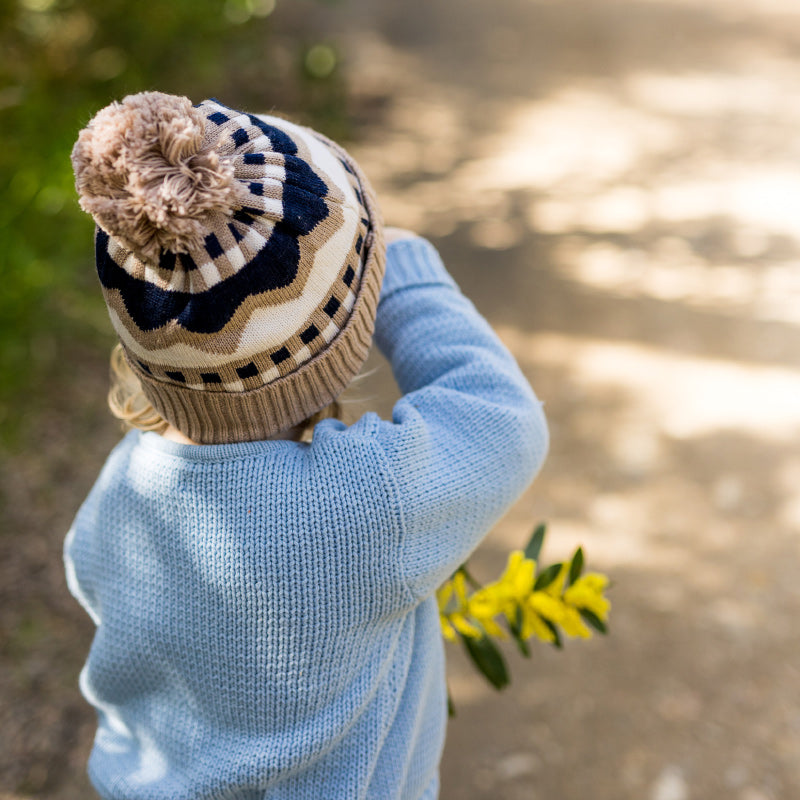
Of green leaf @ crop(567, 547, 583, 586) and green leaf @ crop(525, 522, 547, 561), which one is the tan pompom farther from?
green leaf @ crop(525, 522, 547, 561)

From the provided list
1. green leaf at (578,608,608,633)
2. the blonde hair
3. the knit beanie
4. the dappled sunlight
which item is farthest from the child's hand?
the dappled sunlight

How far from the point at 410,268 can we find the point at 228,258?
392 mm

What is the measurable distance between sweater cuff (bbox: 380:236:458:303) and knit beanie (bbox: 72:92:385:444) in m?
0.13

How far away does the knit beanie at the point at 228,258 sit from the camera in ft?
2.79

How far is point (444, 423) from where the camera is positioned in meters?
1.06

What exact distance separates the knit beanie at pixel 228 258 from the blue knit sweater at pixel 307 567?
82mm

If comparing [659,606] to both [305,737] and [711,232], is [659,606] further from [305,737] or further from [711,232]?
[711,232]

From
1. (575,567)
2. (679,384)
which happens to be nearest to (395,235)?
(575,567)

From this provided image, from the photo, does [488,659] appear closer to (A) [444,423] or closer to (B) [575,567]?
(B) [575,567]

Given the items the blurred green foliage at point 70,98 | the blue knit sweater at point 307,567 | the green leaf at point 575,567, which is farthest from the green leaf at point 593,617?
the blurred green foliage at point 70,98

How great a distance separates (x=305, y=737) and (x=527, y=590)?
21.7 inches

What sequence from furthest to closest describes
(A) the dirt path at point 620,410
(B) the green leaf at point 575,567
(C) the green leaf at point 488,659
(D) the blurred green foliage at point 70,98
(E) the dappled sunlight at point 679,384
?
(E) the dappled sunlight at point 679,384 < (D) the blurred green foliage at point 70,98 < (A) the dirt path at point 620,410 < (C) the green leaf at point 488,659 < (B) the green leaf at point 575,567

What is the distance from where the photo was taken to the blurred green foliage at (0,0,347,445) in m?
3.10

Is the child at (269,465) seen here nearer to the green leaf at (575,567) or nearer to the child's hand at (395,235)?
the child's hand at (395,235)
